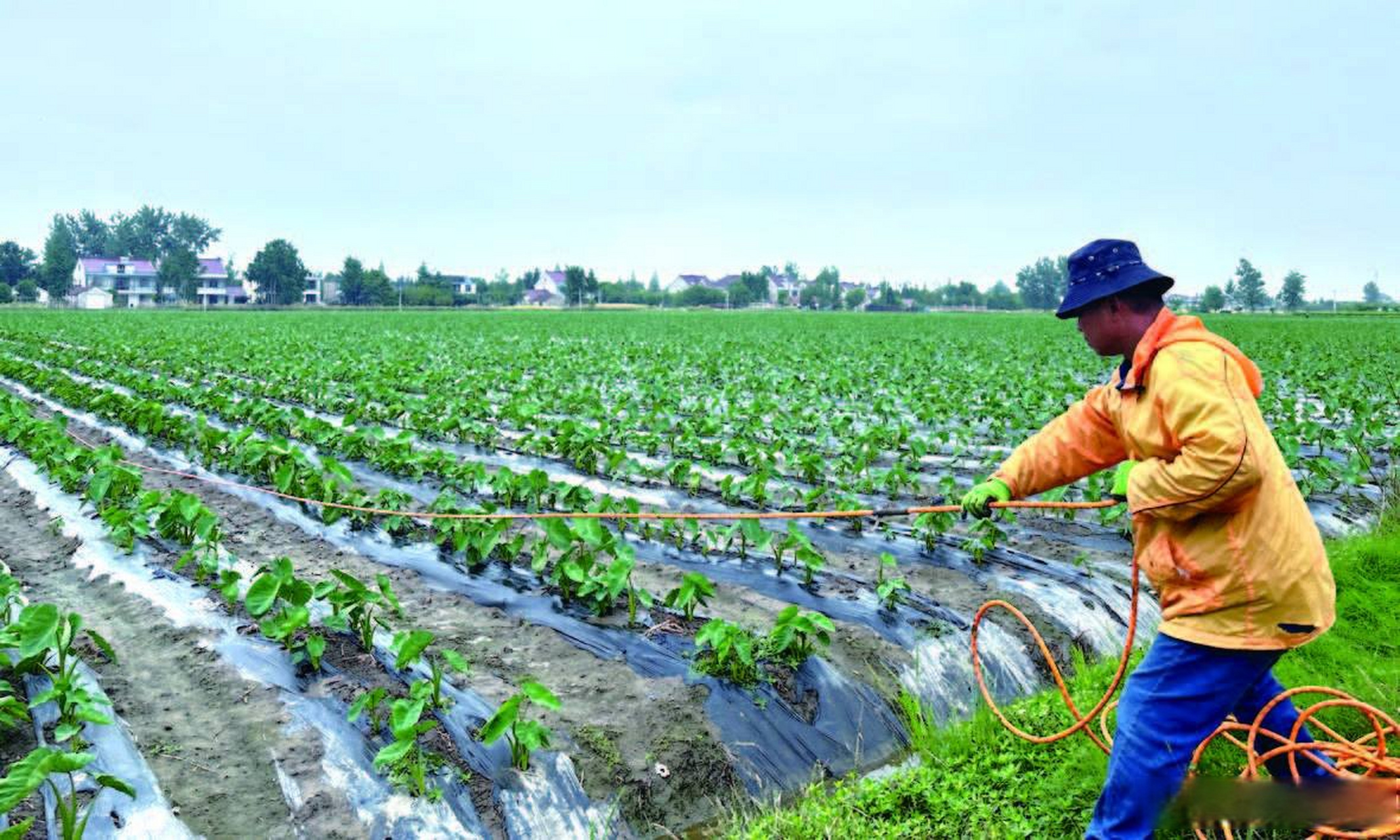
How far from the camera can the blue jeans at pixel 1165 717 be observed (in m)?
2.64

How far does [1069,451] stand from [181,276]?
9306 cm

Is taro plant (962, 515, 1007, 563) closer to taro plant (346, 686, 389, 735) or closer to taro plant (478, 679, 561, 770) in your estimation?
taro plant (478, 679, 561, 770)

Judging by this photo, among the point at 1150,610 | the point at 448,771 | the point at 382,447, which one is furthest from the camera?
the point at 382,447

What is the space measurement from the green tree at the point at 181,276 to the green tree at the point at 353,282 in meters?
14.1

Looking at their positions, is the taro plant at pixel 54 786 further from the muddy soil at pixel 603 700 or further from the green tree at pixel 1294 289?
the green tree at pixel 1294 289

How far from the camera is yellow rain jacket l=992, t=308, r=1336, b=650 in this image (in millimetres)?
A: 2459

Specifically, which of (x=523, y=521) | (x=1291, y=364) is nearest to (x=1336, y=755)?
(x=523, y=521)

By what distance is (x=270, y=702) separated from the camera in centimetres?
383

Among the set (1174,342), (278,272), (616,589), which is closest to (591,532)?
(616,589)

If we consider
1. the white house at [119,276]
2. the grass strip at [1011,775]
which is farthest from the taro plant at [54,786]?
the white house at [119,276]

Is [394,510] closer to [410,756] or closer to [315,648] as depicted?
[315,648]

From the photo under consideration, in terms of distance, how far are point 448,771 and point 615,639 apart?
138 centimetres

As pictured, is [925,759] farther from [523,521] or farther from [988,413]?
[988,413]

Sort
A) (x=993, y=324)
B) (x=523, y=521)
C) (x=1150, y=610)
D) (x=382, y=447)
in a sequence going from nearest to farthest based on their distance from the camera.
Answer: (x=1150, y=610) → (x=523, y=521) → (x=382, y=447) → (x=993, y=324)
